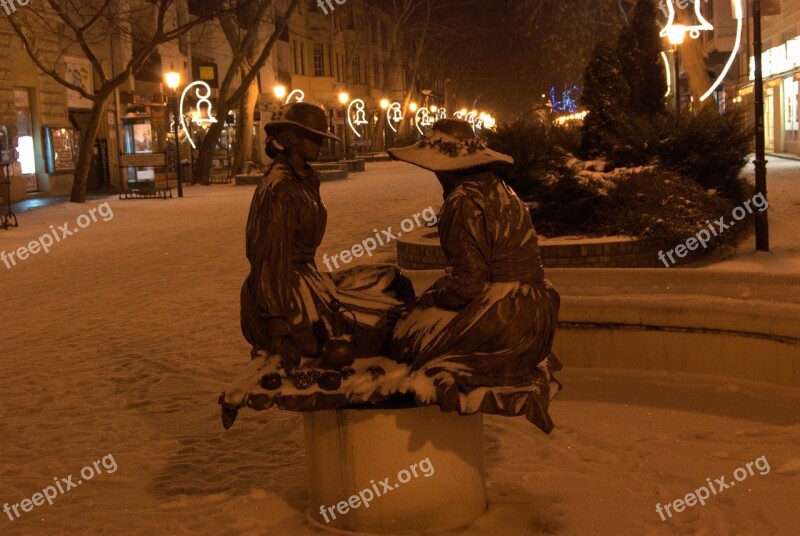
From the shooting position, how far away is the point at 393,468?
4699 mm

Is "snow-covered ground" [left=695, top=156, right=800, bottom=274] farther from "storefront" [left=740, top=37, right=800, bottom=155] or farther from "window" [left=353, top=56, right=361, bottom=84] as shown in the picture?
"window" [left=353, top=56, right=361, bottom=84]

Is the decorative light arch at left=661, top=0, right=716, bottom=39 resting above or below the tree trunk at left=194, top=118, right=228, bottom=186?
above

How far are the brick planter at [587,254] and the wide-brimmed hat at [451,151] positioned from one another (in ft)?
23.2

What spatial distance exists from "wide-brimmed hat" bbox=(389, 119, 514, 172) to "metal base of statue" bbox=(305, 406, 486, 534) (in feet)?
3.58

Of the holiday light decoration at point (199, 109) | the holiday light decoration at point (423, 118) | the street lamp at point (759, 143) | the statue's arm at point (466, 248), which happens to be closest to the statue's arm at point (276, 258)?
the statue's arm at point (466, 248)

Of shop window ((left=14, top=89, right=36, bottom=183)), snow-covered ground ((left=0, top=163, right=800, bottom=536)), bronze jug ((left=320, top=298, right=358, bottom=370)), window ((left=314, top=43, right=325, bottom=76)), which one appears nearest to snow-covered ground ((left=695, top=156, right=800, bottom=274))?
snow-covered ground ((left=0, top=163, right=800, bottom=536))

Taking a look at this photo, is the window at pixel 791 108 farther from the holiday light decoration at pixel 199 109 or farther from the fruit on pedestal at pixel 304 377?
the fruit on pedestal at pixel 304 377

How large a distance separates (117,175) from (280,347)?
110 ft

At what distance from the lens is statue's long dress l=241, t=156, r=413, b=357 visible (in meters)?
4.96

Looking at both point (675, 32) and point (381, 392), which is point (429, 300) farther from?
point (675, 32)

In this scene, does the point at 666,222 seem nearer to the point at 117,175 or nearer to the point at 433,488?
the point at 433,488

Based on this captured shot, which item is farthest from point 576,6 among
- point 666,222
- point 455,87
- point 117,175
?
point 455,87

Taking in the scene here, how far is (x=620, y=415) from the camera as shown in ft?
22.8

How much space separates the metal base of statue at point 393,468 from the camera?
4695mm
